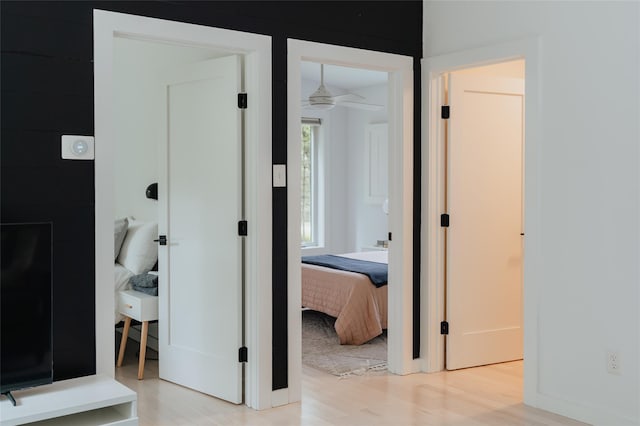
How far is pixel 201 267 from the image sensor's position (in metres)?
4.34

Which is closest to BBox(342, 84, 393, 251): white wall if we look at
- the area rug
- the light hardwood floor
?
the area rug

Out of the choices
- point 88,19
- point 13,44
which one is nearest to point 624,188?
point 88,19

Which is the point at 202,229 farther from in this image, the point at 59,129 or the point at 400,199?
the point at 400,199

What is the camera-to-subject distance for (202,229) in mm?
4328

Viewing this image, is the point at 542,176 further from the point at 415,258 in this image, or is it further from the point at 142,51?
the point at 142,51

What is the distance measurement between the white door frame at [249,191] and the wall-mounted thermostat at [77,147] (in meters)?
0.07

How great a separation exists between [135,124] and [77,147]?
105 inches

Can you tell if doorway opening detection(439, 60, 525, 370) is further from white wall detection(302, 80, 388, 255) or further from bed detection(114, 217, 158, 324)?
white wall detection(302, 80, 388, 255)

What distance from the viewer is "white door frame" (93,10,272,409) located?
3.49 m

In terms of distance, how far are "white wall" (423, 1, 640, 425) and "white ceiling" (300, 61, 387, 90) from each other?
368 cm

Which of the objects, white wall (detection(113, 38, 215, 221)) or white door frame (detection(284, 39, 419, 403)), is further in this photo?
white wall (detection(113, 38, 215, 221))

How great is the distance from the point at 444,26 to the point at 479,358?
2.28m

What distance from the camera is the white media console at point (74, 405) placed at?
2.93m

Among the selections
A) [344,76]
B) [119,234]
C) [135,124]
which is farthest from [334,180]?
[119,234]
